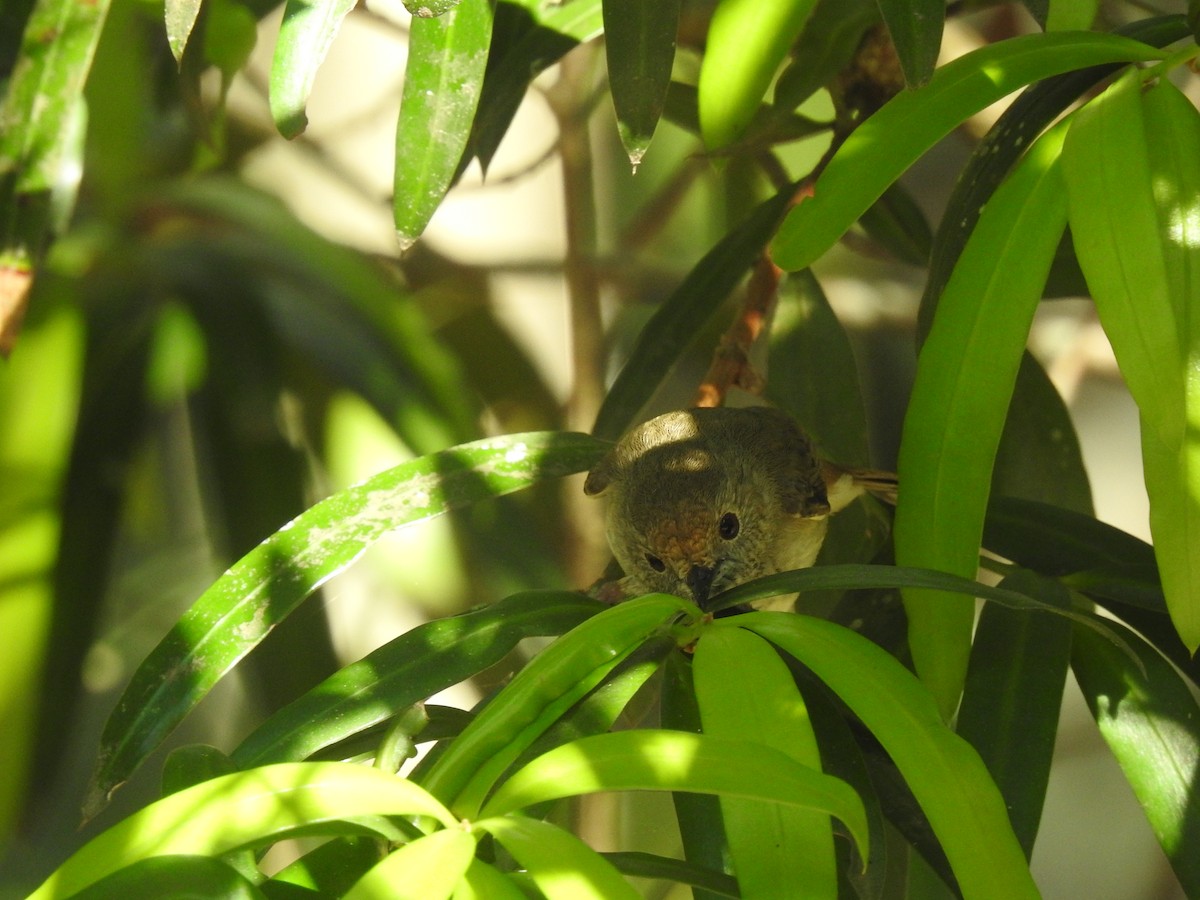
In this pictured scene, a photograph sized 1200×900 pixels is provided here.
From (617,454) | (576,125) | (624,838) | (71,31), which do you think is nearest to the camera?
(71,31)

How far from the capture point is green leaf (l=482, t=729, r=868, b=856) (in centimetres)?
51

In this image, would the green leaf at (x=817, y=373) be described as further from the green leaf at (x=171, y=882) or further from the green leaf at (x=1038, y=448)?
the green leaf at (x=171, y=882)

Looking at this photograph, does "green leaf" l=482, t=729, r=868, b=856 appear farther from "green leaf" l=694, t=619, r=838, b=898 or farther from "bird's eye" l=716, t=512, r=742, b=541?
"bird's eye" l=716, t=512, r=742, b=541

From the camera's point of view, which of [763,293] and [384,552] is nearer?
[763,293]

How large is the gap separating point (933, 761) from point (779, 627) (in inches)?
4.6

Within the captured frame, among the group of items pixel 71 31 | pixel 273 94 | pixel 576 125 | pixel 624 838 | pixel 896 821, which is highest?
pixel 576 125

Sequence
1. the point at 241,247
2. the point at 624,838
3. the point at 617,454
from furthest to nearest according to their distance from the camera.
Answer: the point at 241,247, the point at 624,838, the point at 617,454

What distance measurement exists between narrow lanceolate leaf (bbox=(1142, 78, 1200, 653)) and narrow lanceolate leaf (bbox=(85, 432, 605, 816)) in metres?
0.51

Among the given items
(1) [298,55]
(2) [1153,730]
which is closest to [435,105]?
(1) [298,55]

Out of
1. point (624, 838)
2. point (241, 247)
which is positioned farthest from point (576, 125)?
point (624, 838)

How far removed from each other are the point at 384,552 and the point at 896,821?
1189mm

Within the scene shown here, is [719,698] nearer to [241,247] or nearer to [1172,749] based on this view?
[1172,749]

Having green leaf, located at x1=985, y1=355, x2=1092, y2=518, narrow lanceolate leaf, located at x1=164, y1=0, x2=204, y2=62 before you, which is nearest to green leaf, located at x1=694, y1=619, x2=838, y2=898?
narrow lanceolate leaf, located at x1=164, y1=0, x2=204, y2=62

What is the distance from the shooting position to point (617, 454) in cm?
120
